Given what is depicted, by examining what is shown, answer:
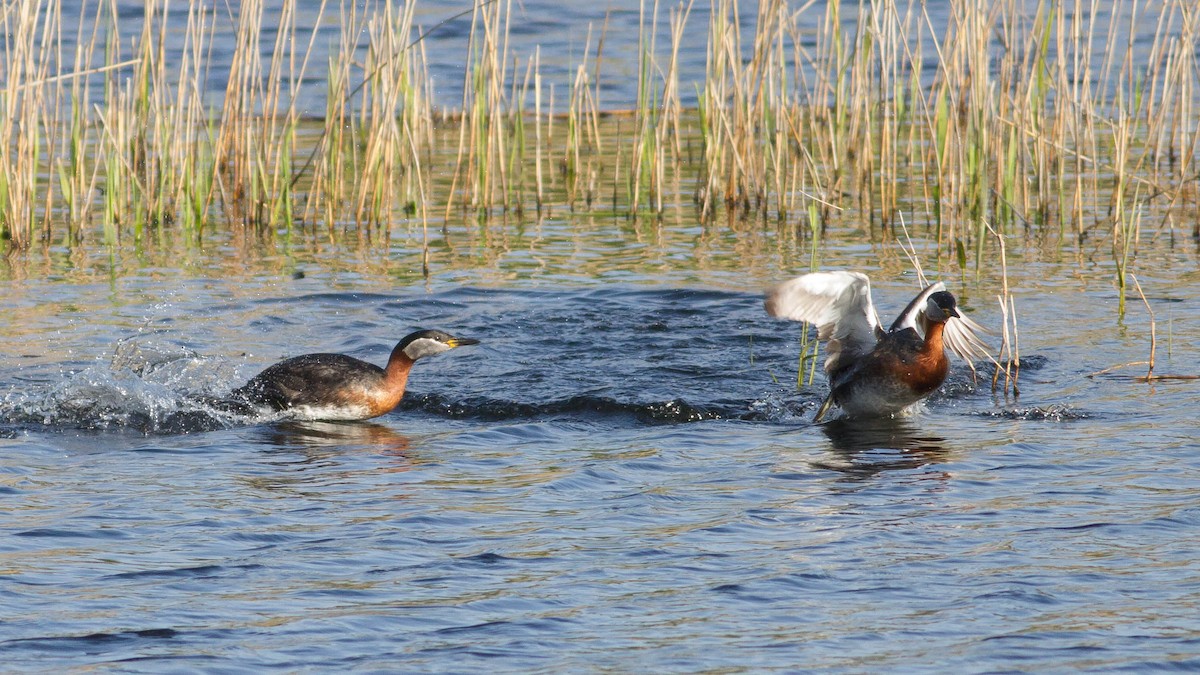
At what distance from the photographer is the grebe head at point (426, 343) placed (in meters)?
7.45

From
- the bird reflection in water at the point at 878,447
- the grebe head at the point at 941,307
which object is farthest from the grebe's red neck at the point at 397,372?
the grebe head at the point at 941,307

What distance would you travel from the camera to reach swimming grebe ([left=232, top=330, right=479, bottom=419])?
715 cm

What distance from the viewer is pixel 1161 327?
8.25 m

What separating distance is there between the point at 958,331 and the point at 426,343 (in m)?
2.72

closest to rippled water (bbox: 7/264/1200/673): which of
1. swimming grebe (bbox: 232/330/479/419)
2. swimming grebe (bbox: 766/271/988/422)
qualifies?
swimming grebe (bbox: 232/330/479/419)

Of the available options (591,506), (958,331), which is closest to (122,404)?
(591,506)

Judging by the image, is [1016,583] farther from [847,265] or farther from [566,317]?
[847,265]

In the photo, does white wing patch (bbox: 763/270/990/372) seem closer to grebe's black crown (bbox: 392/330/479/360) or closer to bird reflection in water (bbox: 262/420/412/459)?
grebe's black crown (bbox: 392/330/479/360)

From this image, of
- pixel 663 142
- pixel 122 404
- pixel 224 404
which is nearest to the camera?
pixel 122 404

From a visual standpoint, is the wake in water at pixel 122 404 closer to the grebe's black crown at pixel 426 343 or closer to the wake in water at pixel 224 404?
the wake in water at pixel 224 404

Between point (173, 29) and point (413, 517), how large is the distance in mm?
16537

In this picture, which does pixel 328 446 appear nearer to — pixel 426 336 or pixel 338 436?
pixel 338 436

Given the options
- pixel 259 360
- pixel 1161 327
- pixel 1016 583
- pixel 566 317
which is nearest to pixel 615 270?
pixel 566 317

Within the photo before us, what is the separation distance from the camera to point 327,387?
7180mm
